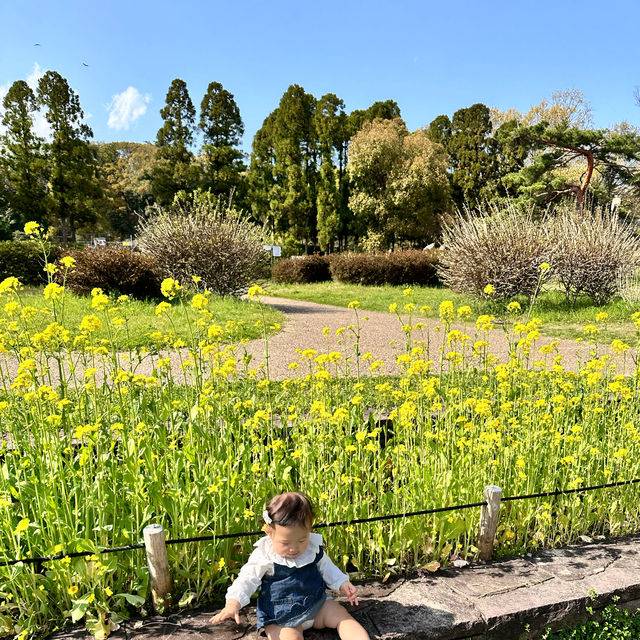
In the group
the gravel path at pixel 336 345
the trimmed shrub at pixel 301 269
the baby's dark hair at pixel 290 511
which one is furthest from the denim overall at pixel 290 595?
the trimmed shrub at pixel 301 269

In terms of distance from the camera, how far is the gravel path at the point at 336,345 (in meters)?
6.05

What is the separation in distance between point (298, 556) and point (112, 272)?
10636mm

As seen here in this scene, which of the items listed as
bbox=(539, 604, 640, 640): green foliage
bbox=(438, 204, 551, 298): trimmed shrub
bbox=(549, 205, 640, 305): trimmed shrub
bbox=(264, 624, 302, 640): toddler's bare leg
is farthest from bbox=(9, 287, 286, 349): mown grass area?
bbox=(549, 205, 640, 305): trimmed shrub

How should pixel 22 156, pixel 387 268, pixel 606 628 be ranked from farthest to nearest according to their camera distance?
pixel 22 156, pixel 387 268, pixel 606 628

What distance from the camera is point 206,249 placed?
38.2 feet

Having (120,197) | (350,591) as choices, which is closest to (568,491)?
(350,591)

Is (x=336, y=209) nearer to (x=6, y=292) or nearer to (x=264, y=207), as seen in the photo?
(x=264, y=207)

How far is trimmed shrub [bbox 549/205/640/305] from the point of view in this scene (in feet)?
37.7

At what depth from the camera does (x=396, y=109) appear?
2880 centimetres

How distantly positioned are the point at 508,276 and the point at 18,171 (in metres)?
22.6

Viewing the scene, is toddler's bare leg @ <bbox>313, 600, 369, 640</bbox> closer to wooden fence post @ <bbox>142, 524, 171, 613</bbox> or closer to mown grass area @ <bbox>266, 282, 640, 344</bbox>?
wooden fence post @ <bbox>142, 524, 171, 613</bbox>

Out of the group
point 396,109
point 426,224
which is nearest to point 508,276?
point 426,224

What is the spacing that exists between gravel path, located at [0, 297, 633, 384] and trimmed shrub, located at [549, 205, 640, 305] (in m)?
3.32

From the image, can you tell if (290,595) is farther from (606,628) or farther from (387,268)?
(387,268)
